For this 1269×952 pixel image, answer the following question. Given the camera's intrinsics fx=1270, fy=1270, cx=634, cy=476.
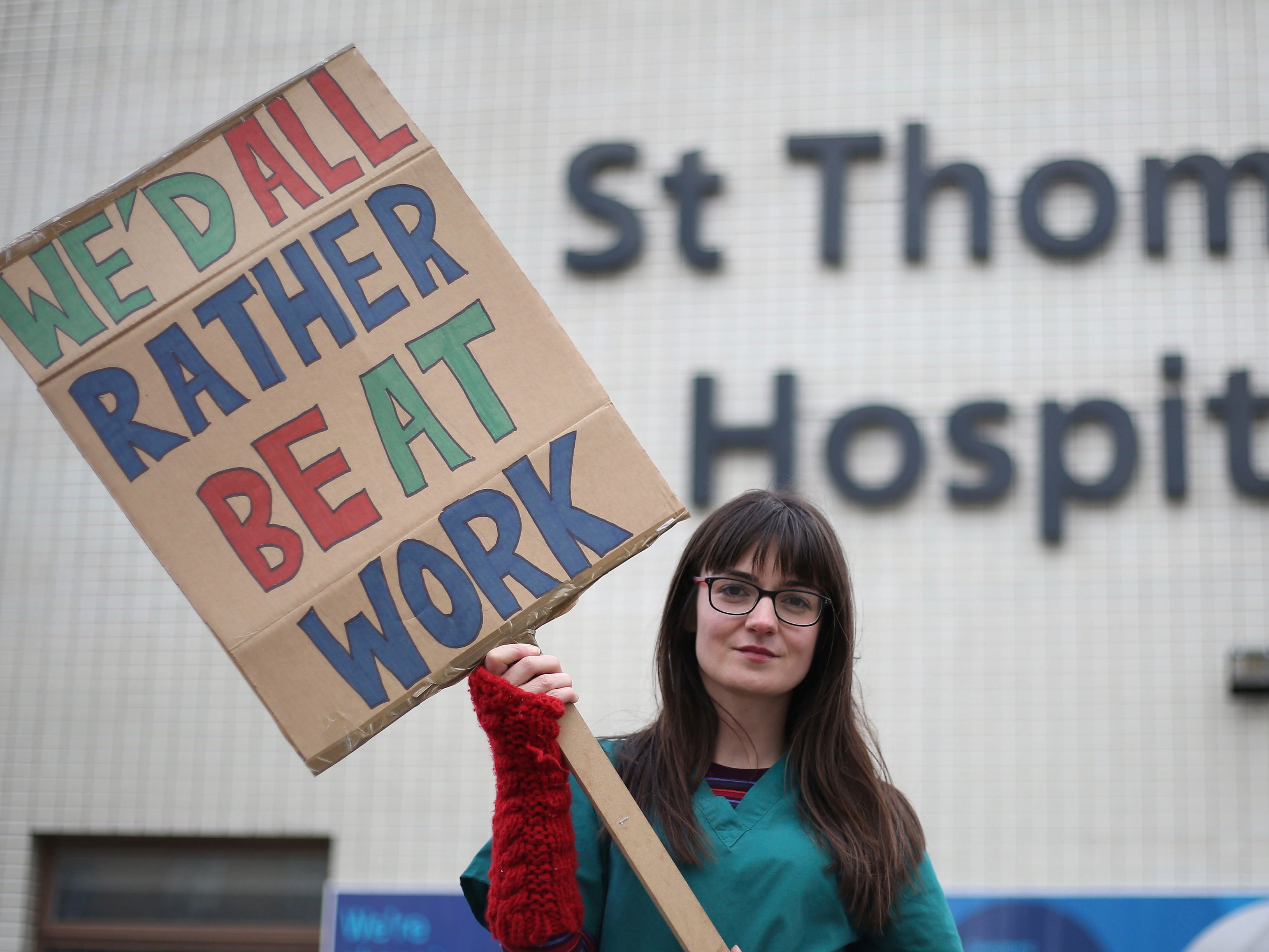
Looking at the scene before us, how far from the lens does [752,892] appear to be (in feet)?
4.92

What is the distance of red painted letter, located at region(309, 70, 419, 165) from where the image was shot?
167 centimetres

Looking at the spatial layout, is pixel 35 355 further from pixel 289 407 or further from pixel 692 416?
pixel 692 416

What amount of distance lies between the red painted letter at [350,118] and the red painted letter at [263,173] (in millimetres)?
92

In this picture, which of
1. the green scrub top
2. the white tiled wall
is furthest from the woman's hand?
the white tiled wall

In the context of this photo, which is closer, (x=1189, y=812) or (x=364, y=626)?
(x=364, y=626)

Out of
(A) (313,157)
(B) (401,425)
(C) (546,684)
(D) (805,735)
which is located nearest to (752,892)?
(D) (805,735)

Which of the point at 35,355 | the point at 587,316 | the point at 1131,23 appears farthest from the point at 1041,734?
the point at 35,355

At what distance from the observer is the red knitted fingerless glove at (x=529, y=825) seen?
140 centimetres

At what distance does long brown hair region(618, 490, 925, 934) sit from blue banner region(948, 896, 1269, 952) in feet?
4.40

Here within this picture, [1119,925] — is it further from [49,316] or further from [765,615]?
[49,316]

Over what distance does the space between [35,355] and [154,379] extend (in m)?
0.14

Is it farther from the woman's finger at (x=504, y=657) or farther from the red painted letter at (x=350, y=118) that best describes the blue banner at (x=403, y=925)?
the red painted letter at (x=350, y=118)

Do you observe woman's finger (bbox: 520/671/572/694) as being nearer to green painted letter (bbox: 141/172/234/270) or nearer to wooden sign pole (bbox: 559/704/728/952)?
wooden sign pole (bbox: 559/704/728/952)

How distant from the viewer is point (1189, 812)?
4.44 meters
